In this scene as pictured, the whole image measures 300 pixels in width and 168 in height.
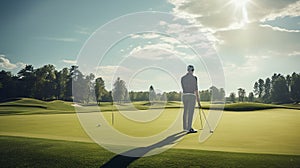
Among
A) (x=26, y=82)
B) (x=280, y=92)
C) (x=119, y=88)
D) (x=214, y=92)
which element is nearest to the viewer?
(x=214, y=92)

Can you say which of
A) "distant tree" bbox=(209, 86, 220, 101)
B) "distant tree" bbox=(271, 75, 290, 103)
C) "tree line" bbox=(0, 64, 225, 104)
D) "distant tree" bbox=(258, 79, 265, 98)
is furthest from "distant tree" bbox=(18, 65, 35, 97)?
"distant tree" bbox=(258, 79, 265, 98)

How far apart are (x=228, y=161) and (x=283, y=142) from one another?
2.75 metres

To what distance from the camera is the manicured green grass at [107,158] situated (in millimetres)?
5871

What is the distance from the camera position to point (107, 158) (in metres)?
6.64

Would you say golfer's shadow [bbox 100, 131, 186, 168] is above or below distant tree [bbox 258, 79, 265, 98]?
below

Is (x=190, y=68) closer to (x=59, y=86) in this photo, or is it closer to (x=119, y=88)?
(x=119, y=88)

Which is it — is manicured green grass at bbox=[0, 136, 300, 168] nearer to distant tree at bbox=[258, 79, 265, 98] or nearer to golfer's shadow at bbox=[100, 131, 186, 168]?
golfer's shadow at bbox=[100, 131, 186, 168]

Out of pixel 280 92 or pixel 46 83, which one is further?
pixel 280 92

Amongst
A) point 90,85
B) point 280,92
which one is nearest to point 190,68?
point 90,85

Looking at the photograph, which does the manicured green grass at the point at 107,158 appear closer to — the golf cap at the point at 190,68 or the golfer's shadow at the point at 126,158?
the golfer's shadow at the point at 126,158

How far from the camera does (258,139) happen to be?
8289 mm

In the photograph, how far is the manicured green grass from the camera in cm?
587

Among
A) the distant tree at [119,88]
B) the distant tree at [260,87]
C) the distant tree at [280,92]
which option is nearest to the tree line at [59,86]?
the distant tree at [280,92]

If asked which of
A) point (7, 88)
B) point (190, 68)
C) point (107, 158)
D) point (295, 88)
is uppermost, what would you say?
point (295, 88)
